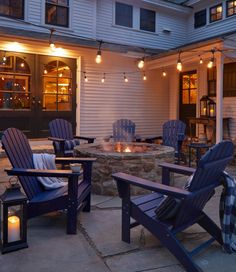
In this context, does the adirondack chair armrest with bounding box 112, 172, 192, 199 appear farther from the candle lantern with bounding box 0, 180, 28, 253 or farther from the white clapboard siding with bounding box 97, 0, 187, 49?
the white clapboard siding with bounding box 97, 0, 187, 49

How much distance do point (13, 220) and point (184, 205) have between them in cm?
138

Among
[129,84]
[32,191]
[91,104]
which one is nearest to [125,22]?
[129,84]

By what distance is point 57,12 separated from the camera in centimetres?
873

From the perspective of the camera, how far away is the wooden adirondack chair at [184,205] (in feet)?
7.24

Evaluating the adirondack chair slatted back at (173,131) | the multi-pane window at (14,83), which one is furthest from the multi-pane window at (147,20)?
the adirondack chair slatted back at (173,131)

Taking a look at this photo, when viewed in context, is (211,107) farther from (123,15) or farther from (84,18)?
(84,18)

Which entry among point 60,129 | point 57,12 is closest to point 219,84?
point 60,129

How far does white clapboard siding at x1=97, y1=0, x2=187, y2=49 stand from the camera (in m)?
9.62

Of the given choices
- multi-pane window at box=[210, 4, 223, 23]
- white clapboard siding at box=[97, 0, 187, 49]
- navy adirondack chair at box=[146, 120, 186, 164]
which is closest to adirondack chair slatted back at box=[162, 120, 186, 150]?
navy adirondack chair at box=[146, 120, 186, 164]

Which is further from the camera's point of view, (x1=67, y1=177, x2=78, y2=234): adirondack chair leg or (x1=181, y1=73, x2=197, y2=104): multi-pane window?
(x1=181, y1=73, x2=197, y2=104): multi-pane window

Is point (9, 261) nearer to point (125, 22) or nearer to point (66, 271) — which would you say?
point (66, 271)

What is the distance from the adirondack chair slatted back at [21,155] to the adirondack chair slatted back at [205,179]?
1.48 metres

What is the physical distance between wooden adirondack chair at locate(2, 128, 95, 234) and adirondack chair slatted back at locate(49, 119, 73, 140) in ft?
9.82

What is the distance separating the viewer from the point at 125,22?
10.1 meters
